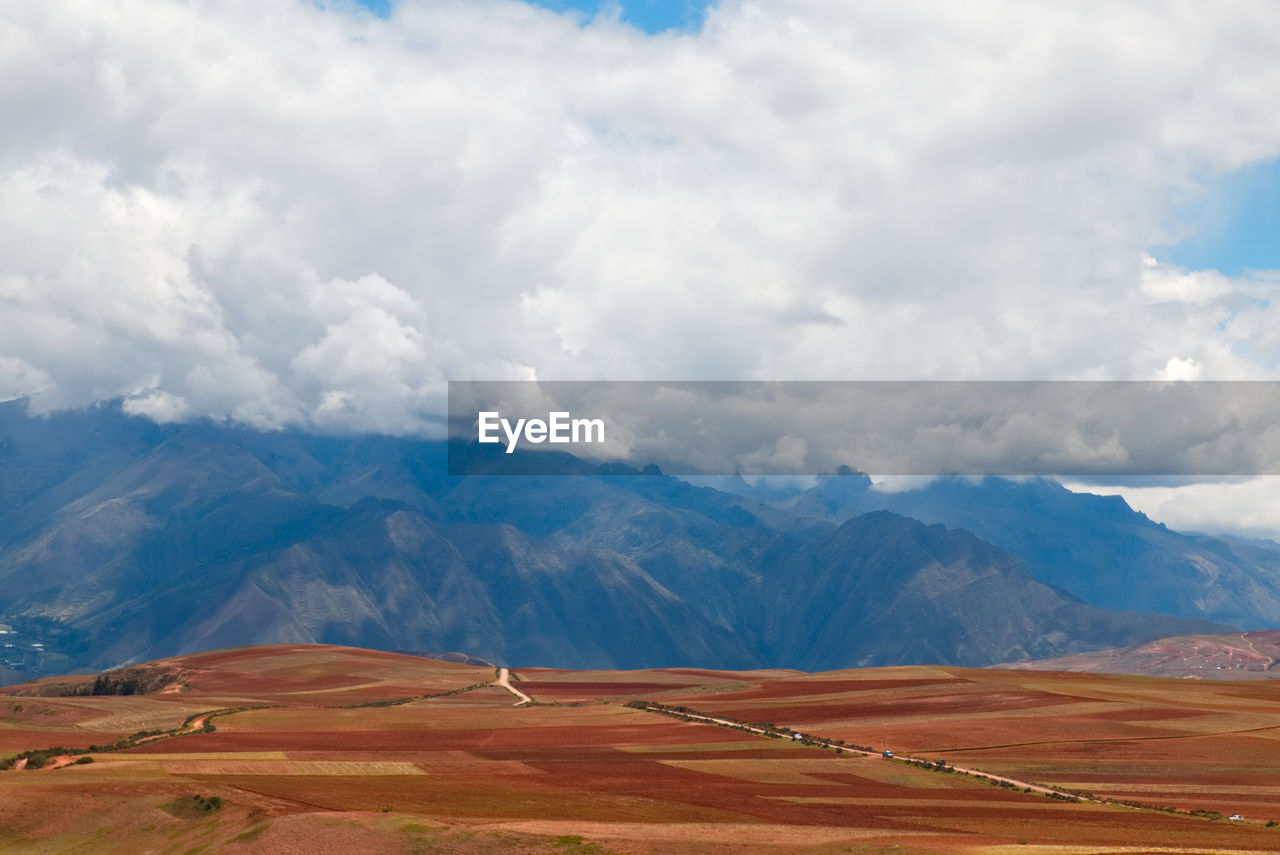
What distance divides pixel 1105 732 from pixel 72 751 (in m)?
136

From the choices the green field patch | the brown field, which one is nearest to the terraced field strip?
the brown field

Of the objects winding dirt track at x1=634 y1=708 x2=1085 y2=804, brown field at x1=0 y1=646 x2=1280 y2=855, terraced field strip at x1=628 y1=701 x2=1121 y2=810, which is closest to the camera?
brown field at x1=0 y1=646 x2=1280 y2=855

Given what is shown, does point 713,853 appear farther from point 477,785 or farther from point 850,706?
point 850,706

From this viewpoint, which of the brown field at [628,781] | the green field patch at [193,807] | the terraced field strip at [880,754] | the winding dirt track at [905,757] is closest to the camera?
the brown field at [628,781]

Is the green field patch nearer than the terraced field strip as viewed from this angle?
Yes

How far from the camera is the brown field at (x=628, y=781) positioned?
84188 millimetres

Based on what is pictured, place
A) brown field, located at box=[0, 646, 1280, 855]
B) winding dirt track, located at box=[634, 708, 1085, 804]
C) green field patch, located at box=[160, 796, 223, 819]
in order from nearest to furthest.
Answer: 1. brown field, located at box=[0, 646, 1280, 855]
2. green field patch, located at box=[160, 796, 223, 819]
3. winding dirt track, located at box=[634, 708, 1085, 804]

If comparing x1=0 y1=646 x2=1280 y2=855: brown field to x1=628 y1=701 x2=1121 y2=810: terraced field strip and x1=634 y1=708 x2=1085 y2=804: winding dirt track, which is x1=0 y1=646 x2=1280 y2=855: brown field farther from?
x1=634 y1=708 x2=1085 y2=804: winding dirt track

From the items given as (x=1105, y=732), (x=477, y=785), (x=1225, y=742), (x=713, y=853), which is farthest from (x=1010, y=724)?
(x=713, y=853)

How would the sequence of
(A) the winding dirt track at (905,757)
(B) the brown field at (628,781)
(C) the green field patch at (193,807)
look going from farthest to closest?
(A) the winding dirt track at (905,757) → (C) the green field patch at (193,807) → (B) the brown field at (628,781)

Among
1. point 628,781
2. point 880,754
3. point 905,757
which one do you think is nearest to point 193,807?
point 628,781

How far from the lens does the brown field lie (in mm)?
84188

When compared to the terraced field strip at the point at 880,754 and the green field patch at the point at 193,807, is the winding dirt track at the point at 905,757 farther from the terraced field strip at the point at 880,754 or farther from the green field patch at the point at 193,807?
the green field patch at the point at 193,807

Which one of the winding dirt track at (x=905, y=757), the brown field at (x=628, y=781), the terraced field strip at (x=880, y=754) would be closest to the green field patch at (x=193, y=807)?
the brown field at (x=628, y=781)
